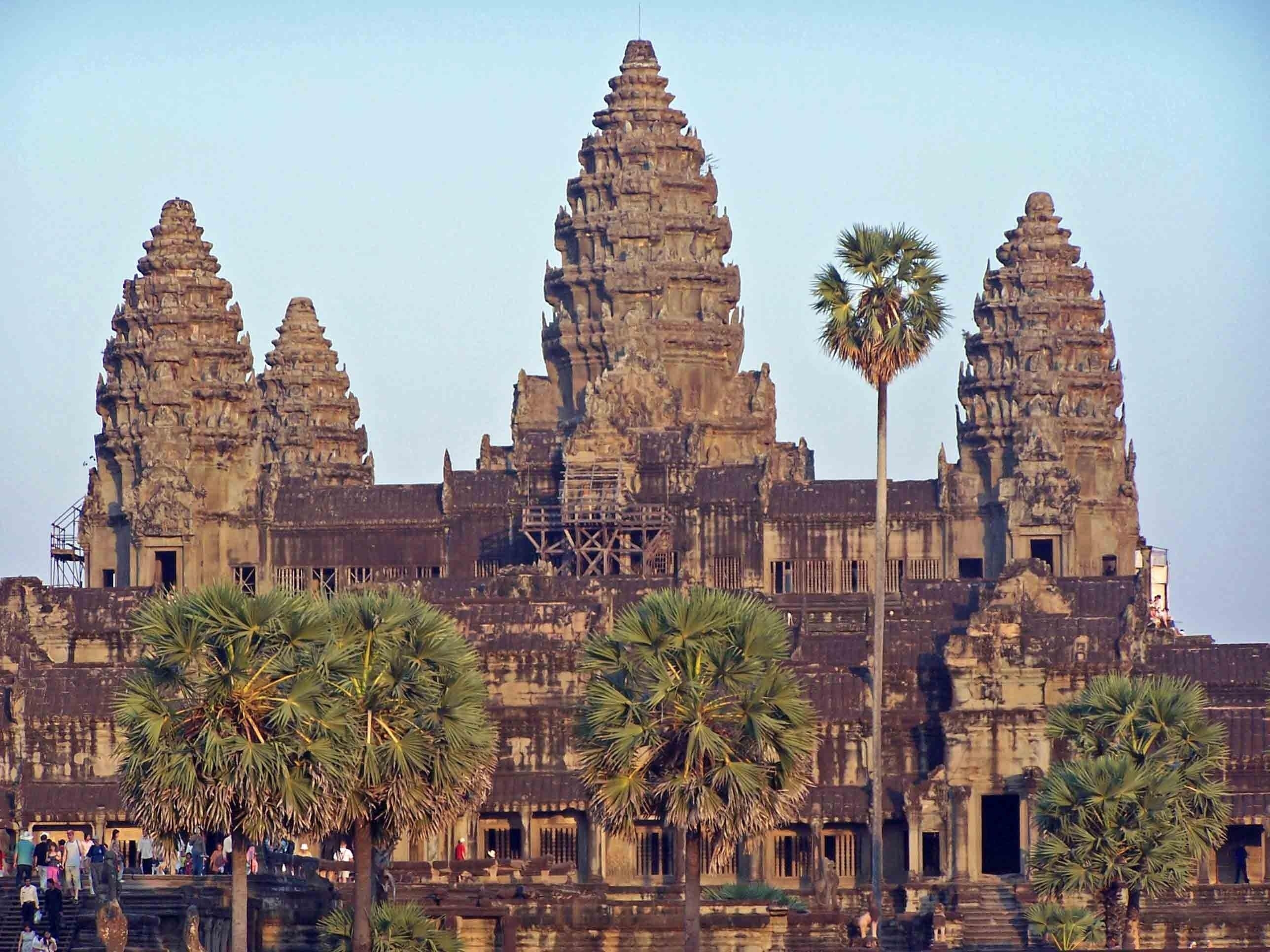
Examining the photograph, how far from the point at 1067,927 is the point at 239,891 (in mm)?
22312

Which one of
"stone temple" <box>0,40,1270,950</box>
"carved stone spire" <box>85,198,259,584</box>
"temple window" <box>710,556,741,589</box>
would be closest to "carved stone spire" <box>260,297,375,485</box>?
"stone temple" <box>0,40,1270,950</box>

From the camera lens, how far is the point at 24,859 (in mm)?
96125

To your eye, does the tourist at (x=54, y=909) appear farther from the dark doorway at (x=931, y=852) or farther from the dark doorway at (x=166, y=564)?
the dark doorway at (x=166, y=564)

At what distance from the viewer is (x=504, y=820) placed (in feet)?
374

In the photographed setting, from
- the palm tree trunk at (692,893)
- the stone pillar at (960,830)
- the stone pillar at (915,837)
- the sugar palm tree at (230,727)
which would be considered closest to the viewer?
the sugar palm tree at (230,727)

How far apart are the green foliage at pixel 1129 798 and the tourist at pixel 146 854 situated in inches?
841

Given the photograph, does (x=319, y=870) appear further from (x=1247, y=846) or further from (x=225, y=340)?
(x=225, y=340)

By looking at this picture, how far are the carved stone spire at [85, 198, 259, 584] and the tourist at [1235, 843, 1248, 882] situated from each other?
46.4 meters

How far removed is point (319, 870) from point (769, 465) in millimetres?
46993

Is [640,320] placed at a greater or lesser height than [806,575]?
greater

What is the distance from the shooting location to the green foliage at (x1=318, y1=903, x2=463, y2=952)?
3263 inches

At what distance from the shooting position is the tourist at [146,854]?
95688 mm

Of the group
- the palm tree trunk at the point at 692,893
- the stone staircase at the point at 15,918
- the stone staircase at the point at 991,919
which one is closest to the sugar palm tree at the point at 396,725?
the palm tree trunk at the point at 692,893

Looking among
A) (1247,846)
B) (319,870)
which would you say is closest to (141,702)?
(319,870)
